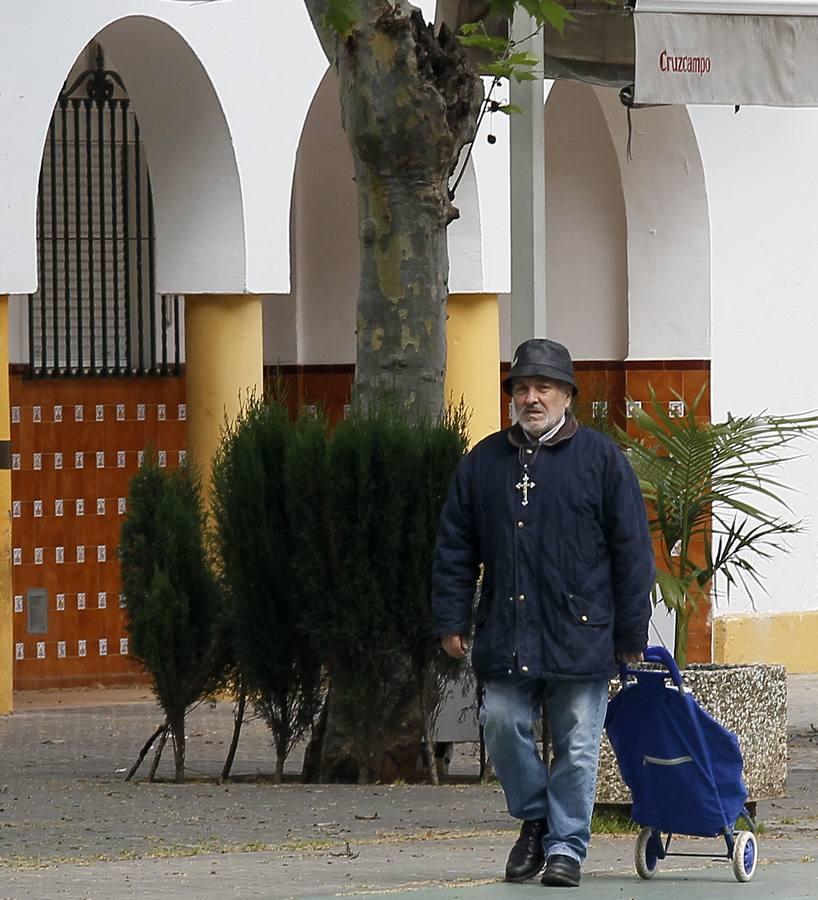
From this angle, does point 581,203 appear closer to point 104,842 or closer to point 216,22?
point 216,22

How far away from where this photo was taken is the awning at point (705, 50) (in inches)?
406

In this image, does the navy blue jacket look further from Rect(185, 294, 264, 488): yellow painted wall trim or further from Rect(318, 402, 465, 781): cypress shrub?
Rect(185, 294, 264, 488): yellow painted wall trim

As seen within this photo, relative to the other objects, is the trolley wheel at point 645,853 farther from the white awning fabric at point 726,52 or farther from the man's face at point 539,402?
the white awning fabric at point 726,52

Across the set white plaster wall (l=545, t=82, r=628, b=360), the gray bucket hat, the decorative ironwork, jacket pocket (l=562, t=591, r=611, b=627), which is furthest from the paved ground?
white plaster wall (l=545, t=82, r=628, b=360)

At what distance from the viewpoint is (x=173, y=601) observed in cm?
1100

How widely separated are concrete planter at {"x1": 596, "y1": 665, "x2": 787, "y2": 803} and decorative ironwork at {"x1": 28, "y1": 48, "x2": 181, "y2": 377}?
8.02 meters

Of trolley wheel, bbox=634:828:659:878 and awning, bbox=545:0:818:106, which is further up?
awning, bbox=545:0:818:106

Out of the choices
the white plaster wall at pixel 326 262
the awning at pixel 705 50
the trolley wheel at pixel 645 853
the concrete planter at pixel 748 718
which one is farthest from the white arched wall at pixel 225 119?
the trolley wheel at pixel 645 853

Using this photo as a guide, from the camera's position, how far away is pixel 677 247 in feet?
55.4

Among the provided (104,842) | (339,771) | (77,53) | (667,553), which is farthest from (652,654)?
(77,53)

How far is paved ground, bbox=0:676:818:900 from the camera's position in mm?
7590

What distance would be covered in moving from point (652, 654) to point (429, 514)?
3029 millimetres

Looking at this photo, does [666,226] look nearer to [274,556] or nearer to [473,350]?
[473,350]

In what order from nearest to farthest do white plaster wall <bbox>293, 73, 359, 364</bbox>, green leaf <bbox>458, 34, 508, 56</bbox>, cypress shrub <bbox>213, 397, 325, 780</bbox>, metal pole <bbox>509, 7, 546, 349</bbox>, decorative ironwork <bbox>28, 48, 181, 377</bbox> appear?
metal pole <bbox>509, 7, 546, 349</bbox> < green leaf <bbox>458, 34, 508, 56</bbox> < cypress shrub <bbox>213, 397, 325, 780</bbox> < decorative ironwork <bbox>28, 48, 181, 377</bbox> < white plaster wall <bbox>293, 73, 359, 364</bbox>
